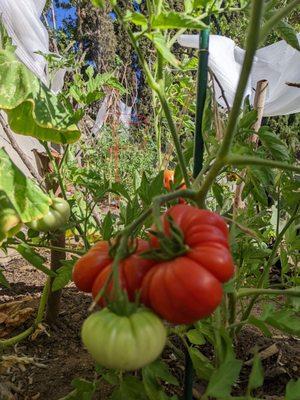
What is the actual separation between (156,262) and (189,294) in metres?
0.08

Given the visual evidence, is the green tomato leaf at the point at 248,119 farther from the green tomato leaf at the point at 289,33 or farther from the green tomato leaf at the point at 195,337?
the green tomato leaf at the point at 195,337

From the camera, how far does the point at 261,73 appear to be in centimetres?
361

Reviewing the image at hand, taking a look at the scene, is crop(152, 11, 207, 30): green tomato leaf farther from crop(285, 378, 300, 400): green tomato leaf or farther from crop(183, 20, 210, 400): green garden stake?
crop(285, 378, 300, 400): green tomato leaf

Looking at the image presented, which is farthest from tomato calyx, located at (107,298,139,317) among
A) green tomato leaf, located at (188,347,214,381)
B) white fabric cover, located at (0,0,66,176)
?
white fabric cover, located at (0,0,66,176)

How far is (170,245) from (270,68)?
3.39 meters

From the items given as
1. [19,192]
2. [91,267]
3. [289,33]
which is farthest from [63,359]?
[289,33]

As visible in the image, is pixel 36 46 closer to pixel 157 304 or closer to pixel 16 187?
pixel 16 187

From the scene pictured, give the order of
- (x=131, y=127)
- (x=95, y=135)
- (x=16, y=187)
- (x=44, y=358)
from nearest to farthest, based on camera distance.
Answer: (x=16, y=187), (x=44, y=358), (x=95, y=135), (x=131, y=127)

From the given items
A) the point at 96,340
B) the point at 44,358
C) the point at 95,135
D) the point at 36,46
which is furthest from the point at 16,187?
the point at 95,135

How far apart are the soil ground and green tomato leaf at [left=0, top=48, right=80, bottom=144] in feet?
2.24

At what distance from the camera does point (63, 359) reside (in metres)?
1.37

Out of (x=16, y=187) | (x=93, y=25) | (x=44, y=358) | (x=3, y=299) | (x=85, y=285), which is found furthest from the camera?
(x=93, y=25)

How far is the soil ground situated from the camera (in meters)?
1.21

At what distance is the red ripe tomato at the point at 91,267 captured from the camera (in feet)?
1.91
